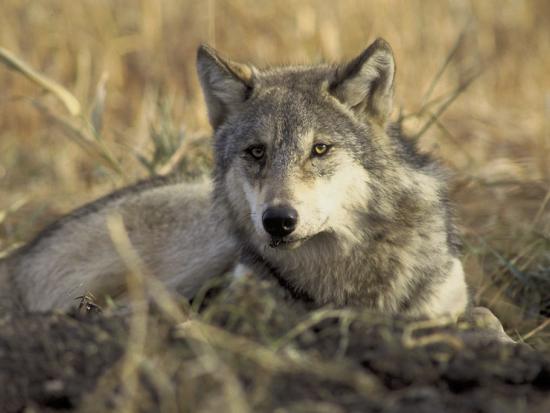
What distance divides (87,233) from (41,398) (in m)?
3.12

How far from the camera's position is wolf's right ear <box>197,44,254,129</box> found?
4.99 metres

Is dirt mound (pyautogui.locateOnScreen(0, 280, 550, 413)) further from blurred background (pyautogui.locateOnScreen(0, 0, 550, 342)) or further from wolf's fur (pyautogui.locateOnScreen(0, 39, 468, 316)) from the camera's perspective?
blurred background (pyautogui.locateOnScreen(0, 0, 550, 342))

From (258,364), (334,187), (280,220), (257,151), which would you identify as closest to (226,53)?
(257,151)

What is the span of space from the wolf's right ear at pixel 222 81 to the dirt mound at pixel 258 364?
1.68 m

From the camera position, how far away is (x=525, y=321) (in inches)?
209

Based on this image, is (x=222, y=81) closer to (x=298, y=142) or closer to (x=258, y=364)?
(x=298, y=142)

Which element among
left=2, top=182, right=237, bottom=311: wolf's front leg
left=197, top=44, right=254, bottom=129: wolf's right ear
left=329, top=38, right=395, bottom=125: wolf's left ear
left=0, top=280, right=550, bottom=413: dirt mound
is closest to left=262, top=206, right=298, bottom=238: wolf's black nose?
left=0, top=280, right=550, bottom=413: dirt mound

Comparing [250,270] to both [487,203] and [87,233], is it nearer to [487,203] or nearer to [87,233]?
[87,233]

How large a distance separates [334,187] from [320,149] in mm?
239

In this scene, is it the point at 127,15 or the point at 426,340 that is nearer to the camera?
the point at 426,340

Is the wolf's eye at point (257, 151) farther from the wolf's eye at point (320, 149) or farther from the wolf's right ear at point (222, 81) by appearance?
the wolf's right ear at point (222, 81)

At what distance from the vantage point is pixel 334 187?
4.42 metres

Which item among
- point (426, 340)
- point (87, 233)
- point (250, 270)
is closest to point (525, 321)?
point (250, 270)

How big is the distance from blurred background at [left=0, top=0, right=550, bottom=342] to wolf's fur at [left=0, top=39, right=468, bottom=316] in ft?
8.22
